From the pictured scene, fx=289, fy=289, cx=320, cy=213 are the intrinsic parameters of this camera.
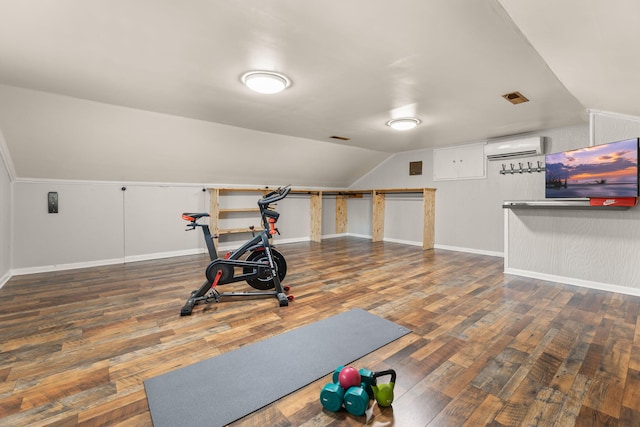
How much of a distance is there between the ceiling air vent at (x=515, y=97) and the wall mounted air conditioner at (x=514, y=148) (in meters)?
1.91

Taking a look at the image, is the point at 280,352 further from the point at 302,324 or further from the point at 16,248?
the point at 16,248

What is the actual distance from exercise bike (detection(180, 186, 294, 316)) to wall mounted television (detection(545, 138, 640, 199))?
368 centimetres

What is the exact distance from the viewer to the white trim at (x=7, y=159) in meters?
3.68

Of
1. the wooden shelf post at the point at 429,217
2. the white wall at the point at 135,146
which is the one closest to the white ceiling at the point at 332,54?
the white wall at the point at 135,146

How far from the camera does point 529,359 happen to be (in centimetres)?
203

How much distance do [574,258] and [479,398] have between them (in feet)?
11.0

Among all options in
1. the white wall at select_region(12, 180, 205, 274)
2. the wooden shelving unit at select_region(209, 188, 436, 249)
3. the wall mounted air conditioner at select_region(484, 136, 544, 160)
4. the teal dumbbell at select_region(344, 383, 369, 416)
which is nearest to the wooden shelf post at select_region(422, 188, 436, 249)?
the wooden shelving unit at select_region(209, 188, 436, 249)

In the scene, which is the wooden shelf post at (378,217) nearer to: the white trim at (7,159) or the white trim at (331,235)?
the white trim at (331,235)

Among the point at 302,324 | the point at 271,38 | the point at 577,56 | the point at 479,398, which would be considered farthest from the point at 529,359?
the point at 271,38

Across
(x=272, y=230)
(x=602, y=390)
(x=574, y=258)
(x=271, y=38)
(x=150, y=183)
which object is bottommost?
(x=602, y=390)

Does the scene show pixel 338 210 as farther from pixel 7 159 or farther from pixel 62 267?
pixel 7 159

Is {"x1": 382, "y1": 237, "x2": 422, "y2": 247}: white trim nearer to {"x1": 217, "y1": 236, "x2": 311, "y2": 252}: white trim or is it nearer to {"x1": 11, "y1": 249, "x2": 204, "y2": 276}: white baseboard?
{"x1": 217, "y1": 236, "x2": 311, "y2": 252}: white trim

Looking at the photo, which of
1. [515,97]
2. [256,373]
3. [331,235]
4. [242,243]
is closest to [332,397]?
[256,373]

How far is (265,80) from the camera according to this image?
2.85 meters
